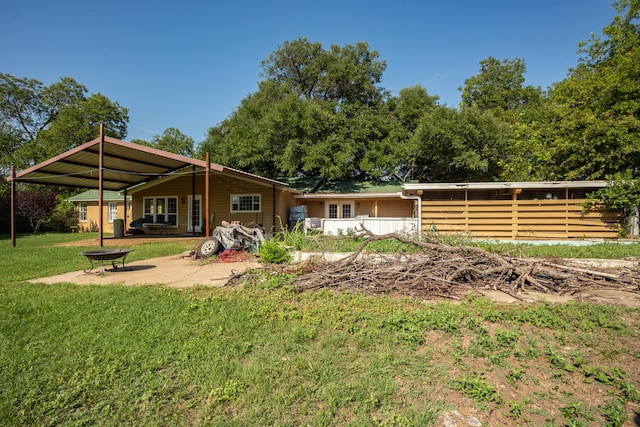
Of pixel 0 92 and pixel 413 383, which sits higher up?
pixel 0 92

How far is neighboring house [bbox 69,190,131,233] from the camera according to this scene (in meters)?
22.3

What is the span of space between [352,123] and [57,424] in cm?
1987

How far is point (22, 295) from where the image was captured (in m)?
5.25

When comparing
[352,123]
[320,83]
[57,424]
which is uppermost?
[320,83]

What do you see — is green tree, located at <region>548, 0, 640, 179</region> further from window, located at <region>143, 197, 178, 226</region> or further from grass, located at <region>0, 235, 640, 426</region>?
window, located at <region>143, 197, 178, 226</region>

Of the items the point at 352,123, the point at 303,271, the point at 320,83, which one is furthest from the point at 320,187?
the point at 303,271

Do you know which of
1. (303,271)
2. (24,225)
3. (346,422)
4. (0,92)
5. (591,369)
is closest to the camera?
(346,422)

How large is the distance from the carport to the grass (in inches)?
272

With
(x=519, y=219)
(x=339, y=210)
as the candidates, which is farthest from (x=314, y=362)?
(x=339, y=210)

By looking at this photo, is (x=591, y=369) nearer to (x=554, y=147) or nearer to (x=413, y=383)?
(x=413, y=383)

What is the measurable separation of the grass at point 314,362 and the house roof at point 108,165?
25.4 feet

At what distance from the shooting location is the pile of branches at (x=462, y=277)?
5434 millimetres

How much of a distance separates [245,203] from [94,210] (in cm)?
1396

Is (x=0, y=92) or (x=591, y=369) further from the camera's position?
(x=0, y=92)
